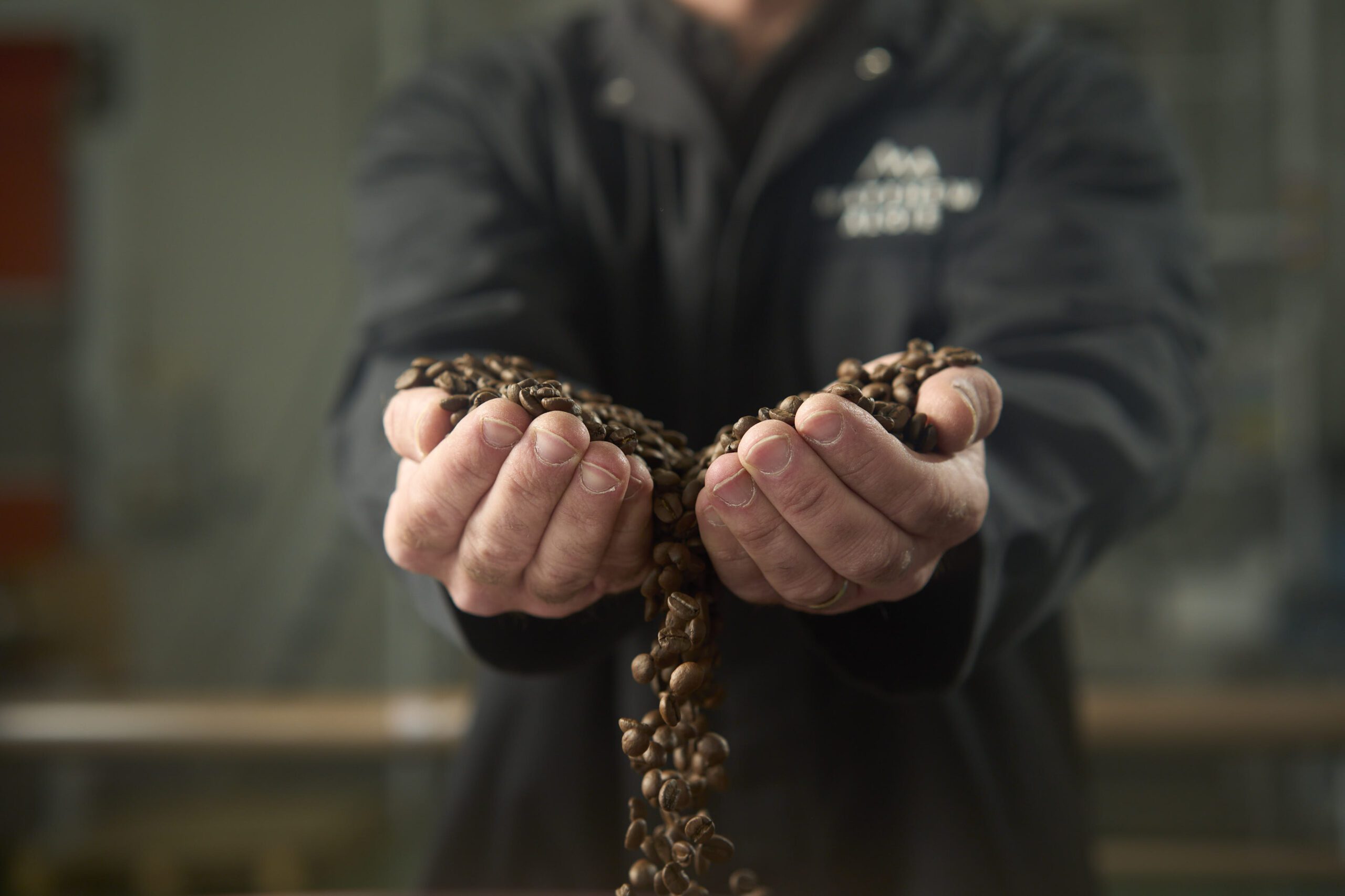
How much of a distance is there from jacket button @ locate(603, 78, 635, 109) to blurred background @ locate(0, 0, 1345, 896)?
34.8 inches

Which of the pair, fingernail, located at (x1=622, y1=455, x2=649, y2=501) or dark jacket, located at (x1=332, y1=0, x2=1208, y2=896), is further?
dark jacket, located at (x1=332, y1=0, x2=1208, y2=896)

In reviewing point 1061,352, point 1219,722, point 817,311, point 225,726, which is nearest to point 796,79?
point 817,311

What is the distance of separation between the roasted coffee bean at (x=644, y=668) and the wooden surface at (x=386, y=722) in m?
0.81

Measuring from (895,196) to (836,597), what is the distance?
13.7 inches

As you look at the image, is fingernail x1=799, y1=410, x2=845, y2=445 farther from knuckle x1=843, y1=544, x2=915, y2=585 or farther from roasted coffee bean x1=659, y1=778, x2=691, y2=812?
roasted coffee bean x1=659, y1=778, x2=691, y2=812

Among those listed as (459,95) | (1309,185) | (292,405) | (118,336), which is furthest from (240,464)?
(1309,185)

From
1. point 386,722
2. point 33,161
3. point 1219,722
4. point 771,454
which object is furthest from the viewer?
point 33,161

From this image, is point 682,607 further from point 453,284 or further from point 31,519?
point 31,519

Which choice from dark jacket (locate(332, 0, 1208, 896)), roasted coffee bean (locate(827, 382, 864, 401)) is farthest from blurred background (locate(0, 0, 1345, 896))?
roasted coffee bean (locate(827, 382, 864, 401))

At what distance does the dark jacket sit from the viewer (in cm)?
60

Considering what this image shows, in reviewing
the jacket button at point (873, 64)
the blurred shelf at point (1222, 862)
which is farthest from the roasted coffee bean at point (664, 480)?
the blurred shelf at point (1222, 862)

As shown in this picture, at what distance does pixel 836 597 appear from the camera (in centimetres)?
42

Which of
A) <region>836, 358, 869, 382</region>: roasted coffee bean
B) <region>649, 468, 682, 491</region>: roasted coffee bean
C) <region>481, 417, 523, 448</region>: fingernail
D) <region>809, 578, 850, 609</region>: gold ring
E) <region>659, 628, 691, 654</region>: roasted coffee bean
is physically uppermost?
<region>836, 358, 869, 382</region>: roasted coffee bean

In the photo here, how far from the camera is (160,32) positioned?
272 centimetres
